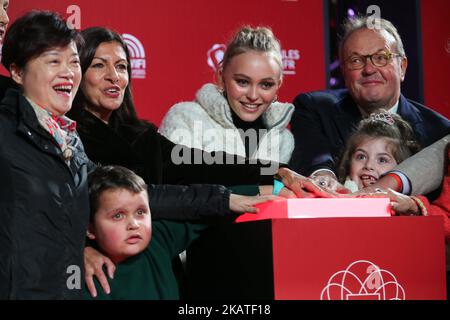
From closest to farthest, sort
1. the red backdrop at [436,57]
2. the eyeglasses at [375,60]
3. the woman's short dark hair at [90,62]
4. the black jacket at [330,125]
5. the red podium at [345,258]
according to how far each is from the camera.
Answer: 1. the red podium at [345,258]
2. the woman's short dark hair at [90,62]
3. the black jacket at [330,125]
4. the eyeglasses at [375,60]
5. the red backdrop at [436,57]

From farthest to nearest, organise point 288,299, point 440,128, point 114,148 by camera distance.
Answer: point 440,128 < point 114,148 < point 288,299

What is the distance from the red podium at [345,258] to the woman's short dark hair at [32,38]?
68 centimetres

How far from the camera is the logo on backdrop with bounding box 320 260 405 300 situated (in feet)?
5.89

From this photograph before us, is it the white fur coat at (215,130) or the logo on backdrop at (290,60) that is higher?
the logo on backdrop at (290,60)

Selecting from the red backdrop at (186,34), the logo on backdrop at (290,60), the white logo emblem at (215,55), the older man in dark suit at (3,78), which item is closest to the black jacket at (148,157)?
the older man in dark suit at (3,78)

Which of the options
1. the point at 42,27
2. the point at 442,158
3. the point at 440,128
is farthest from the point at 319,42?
the point at 42,27

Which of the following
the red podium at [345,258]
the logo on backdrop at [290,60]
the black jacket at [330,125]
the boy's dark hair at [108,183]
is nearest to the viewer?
the red podium at [345,258]

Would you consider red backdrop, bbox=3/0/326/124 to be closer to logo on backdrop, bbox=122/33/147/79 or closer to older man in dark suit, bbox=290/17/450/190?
logo on backdrop, bbox=122/33/147/79

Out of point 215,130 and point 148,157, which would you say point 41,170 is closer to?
point 148,157

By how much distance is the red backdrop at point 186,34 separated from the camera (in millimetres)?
3643

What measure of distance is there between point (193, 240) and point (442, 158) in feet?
2.89

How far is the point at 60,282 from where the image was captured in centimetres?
188

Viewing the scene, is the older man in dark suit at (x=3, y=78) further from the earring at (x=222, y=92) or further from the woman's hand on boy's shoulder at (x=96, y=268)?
the earring at (x=222, y=92)
